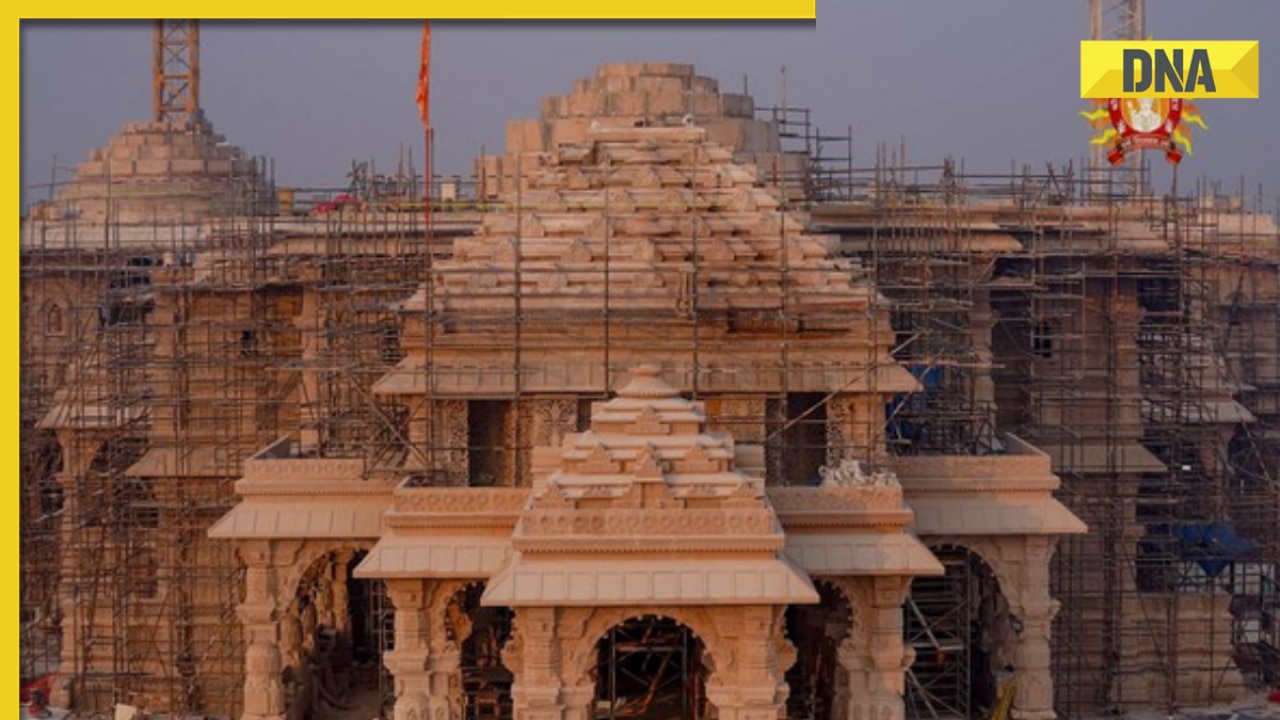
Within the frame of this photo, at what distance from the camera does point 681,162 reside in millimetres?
30375

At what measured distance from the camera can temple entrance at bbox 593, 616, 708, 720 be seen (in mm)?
27250

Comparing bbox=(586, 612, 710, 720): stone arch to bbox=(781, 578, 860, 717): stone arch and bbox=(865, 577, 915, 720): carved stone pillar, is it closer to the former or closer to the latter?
bbox=(781, 578, 860, 717): stone arch

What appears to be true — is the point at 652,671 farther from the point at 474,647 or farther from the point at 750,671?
the point at 750,671

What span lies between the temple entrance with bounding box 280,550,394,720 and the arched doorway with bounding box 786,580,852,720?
545cm

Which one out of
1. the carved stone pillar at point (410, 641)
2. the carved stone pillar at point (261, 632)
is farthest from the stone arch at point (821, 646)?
the carved stone pillar at point (261, 632)

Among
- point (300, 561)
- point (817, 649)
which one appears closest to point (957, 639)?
point (817, 649)

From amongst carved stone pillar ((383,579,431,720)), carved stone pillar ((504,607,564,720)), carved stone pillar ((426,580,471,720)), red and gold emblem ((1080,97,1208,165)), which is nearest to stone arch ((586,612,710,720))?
carved stone pillar ((426,580,471,720))

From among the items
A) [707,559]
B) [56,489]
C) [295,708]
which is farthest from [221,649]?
[707,559]

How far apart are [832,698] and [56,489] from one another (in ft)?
56.7

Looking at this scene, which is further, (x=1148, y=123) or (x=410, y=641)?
(x=1148, y=123)

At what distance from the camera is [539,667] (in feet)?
75.5

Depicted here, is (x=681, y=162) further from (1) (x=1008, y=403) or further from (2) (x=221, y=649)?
(2) (x=221, y=649)

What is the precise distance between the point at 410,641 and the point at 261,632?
3.29 meters

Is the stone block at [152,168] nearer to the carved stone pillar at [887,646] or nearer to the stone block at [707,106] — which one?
the stone block at [707,106]
